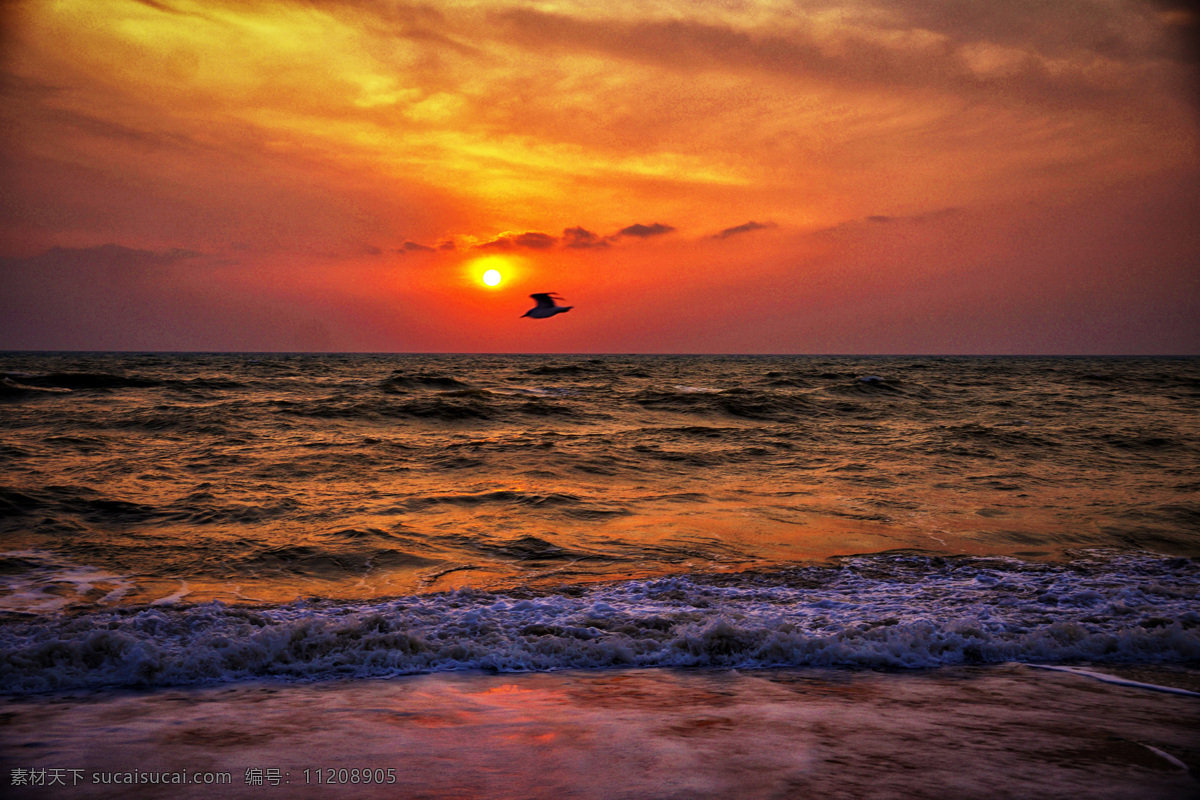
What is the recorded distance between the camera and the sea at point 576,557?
16.6 feet

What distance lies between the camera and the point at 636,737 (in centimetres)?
386

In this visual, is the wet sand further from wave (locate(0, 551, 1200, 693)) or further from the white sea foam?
the white sea foam

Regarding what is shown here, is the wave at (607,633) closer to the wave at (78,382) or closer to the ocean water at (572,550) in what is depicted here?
→ the ocean water at (572,550)

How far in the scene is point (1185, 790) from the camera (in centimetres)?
328

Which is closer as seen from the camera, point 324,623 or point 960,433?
point 324,623

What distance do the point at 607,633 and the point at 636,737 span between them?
1.56 m

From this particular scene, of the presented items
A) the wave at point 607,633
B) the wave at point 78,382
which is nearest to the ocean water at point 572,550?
the wave at point 607,633

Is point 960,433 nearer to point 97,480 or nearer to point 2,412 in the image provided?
point 97,480

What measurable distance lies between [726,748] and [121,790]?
281 cm

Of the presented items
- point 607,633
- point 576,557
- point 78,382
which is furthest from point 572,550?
point 78,382

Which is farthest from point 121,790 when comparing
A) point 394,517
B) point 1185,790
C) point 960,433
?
point 960,433

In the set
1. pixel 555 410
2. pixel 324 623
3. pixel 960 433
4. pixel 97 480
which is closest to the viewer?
pixel 324 623

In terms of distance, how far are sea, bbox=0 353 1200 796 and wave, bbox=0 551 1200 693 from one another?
2 centimetres

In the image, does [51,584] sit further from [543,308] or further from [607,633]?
[543,308]
